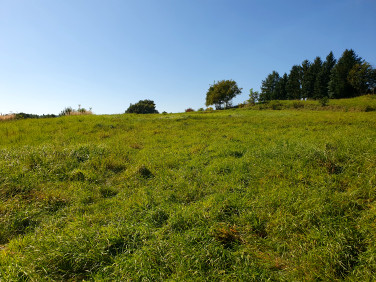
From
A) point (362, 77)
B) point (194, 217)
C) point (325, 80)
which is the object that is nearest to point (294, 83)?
point (325, 80)

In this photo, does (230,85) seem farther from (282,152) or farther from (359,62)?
(282,152)

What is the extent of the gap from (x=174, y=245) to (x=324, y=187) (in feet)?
11.0

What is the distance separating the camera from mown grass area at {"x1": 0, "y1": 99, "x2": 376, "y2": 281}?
7.63 ft

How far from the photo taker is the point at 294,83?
51.8m

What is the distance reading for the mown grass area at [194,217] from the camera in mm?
2324

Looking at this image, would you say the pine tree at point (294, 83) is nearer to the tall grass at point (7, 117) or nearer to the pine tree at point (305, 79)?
the pine tree at point (305, 79)

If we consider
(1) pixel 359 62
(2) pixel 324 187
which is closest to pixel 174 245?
(2) pixel 324 187

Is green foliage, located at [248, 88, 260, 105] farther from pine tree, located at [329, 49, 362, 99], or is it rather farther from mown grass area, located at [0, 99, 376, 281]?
mown grass area, located at [0, 99, 376, 281]

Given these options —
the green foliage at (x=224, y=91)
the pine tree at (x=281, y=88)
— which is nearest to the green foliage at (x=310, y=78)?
the pine tree at (x=281, y=88)

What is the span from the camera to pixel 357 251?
93.5 inches

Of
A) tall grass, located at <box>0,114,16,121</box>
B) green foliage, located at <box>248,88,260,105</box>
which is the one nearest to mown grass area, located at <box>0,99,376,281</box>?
tall grass, located at <box>0,114,16,121</box>

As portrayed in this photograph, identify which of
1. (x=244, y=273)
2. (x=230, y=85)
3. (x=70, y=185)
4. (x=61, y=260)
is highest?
(x=230, y=85)

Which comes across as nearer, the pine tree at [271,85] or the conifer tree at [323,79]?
the conifer tree at [323,79]

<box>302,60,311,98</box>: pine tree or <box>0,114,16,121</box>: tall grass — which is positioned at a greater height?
<box>302,60,311,98</box>: pine tree
